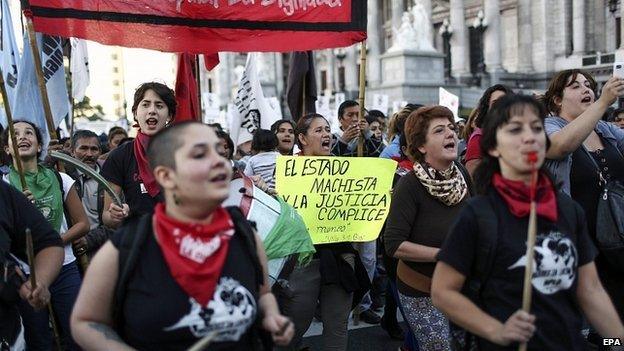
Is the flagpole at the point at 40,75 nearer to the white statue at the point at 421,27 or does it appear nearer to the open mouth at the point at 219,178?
the open mouth at the point at 219,178

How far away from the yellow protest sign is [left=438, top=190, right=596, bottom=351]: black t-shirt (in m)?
2.50

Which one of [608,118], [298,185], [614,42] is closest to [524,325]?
[298,185]

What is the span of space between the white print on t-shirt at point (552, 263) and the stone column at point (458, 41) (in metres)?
38.3

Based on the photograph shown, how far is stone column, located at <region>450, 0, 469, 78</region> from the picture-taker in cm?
4000

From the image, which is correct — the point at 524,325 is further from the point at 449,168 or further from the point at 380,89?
the point at 380,89

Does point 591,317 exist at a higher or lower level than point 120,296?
lower

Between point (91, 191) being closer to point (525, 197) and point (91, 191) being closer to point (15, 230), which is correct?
point (15, 230)

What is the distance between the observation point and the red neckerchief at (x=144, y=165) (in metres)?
3.96

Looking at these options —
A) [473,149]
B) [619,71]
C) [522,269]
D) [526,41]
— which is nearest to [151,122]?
[473,149]

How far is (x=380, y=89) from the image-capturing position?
78.8ft

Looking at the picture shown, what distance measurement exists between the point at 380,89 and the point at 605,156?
20247mm

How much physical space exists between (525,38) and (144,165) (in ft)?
127

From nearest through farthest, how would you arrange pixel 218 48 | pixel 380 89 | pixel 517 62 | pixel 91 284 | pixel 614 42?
pixel 91 284 < pixel 218 48 < pixel 380 89 < pixel 614 42 < pixel 517 62

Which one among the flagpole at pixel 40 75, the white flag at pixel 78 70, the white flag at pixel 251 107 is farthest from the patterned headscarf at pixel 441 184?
the white flag at pixel 78 70
